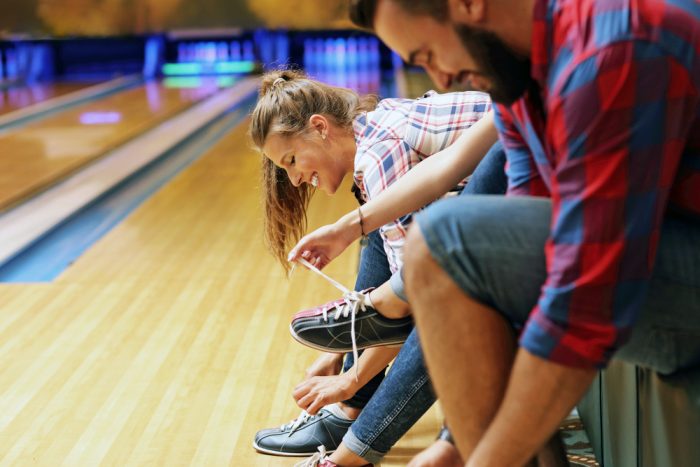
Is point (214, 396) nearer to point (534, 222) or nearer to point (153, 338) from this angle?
point (153, 338)

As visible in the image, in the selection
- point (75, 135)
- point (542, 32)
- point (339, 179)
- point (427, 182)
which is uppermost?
point (542, 32)

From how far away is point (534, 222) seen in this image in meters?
0.78

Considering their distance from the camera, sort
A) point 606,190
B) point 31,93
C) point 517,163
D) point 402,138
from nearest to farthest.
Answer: point 606,190
point 517,163
point 402,138
point 31,93

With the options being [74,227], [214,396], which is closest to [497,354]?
[214,396]

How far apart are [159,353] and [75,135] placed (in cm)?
336

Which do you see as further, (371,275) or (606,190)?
(371,275)

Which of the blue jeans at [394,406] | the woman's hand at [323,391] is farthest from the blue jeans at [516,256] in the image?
the woman's hand at [323,391]

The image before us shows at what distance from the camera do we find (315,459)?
1.41m

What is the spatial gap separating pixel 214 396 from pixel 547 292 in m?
1.09

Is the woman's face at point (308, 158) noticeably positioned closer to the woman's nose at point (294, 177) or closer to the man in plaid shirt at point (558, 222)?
the woman's nose at point (294, 177)

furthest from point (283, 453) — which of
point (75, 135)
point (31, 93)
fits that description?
point (31, 93)

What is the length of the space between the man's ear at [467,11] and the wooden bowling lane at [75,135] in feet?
9.52

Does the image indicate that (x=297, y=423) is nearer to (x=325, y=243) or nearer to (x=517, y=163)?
(x=325, y=243)

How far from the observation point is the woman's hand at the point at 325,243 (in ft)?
4.37
